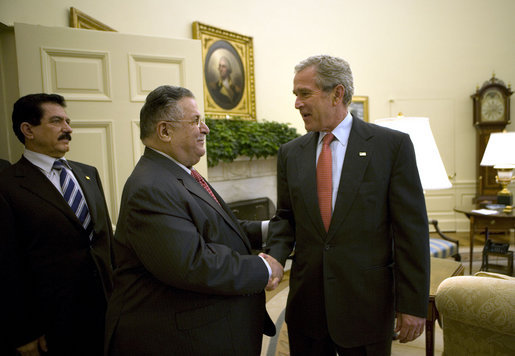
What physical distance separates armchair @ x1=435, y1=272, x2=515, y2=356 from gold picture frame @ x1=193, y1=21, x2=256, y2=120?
371 centimetres

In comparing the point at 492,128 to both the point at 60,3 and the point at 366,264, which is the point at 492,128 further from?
the point at 60,3

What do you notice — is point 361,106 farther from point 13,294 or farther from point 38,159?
point 13,294

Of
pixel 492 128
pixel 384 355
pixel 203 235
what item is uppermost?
pixel 492 128

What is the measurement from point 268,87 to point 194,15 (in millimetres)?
1459

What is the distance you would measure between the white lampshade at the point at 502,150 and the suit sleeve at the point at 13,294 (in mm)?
3831

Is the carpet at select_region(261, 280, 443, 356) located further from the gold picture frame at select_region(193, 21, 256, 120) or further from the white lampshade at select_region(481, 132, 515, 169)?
the gold picture frame at select_region(193, 21, 256, 120)

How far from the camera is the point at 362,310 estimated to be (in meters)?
1.37

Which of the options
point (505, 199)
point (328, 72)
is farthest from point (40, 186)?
point (505, 199)

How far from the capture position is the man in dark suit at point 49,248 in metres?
1.49

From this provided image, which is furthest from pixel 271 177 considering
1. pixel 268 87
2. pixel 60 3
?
pixel 60 3

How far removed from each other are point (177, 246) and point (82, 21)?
2.88 metres

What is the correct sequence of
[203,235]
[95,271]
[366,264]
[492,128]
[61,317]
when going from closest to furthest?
1. [203,235]
2. [366,264]
3. [61,317]
4. [95,271]
5. [492,128]

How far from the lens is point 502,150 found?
3365 mm

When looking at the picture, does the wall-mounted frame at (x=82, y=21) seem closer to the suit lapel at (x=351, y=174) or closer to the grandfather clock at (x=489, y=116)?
the suit lapel at (x=351, y=174)
